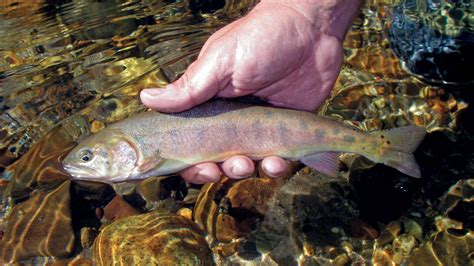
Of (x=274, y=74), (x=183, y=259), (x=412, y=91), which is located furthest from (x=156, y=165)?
(x=412, y=91)

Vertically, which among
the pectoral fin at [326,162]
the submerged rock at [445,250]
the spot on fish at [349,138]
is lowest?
the submerged rock at [445,250]

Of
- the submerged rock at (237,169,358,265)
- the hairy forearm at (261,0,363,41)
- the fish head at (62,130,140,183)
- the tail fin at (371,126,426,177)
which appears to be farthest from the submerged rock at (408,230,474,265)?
the fish head at (62,130,140,183)

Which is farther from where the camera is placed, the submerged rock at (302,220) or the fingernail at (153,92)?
the submerged rock at (302,220)

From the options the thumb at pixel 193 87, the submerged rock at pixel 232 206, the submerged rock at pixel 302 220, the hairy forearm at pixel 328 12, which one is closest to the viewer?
the thumb at pixel 193 87

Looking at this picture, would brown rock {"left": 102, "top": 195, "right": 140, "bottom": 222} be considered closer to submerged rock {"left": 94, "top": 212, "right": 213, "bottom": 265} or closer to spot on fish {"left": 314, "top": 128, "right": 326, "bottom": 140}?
submerged rock {"left": 94, "top": 212, "right": 213, "bottom": 265}

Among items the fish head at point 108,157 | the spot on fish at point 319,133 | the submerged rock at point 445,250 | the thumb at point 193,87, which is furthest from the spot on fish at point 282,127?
the submerged rock at point 445,250

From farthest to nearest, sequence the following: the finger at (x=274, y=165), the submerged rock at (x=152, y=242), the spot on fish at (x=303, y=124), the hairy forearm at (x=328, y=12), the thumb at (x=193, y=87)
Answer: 1. the hairy forearm at (x=328, y=12)
2. the submerged rock at (x=152, y=242)
3. the finger at (x=274, y=165)
4. the spot on fish at (x=303, y=124)
5. the thumb at (x=193, y=87)

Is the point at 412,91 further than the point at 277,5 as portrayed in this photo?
Yes

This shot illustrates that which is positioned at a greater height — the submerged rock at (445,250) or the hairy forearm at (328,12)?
the hairy forearm at (328,12)

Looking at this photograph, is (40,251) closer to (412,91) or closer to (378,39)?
(412,91)

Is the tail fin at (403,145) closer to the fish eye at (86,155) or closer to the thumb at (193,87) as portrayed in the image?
the thumb at (193,87)
